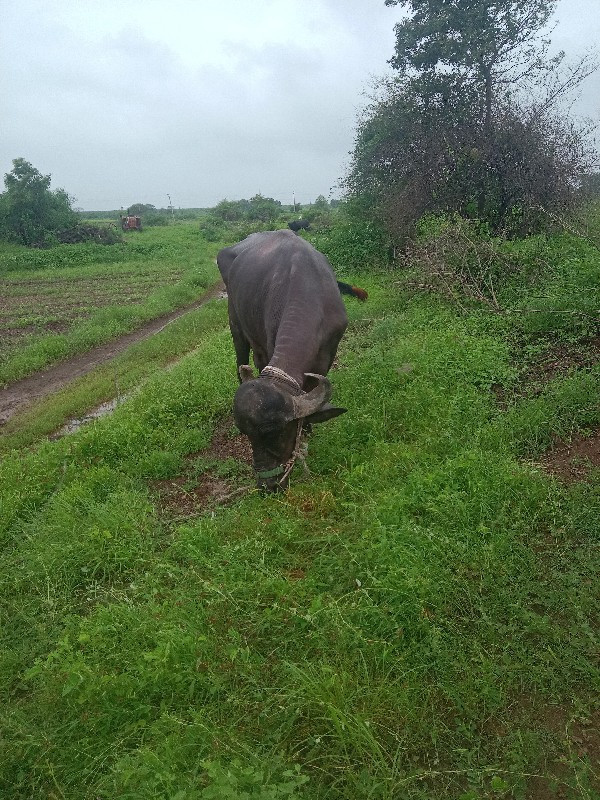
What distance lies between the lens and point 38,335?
453 inches

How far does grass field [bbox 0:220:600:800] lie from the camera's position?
2326 millimetres

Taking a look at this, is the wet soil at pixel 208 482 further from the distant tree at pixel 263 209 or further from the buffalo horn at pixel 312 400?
the distant tree at pixel 263 209

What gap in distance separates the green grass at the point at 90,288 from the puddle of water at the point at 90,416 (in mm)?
2495

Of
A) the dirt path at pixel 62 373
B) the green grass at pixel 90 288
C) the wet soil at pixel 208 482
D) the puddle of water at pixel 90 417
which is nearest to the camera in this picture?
the wet soil at pixel 208 482

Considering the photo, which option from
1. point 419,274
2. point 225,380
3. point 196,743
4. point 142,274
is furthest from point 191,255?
point 196,743

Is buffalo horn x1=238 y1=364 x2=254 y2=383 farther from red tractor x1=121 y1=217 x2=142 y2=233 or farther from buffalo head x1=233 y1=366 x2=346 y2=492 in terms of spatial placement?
red tractor x1=121 y1=217 x2=142 y2=233

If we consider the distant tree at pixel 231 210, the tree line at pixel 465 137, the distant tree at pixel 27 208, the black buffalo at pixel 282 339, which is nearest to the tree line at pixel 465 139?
the tree line at pixel 465 137

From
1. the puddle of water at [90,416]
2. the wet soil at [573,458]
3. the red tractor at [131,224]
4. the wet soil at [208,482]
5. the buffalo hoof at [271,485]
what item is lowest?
the puddle of water at [90,416]

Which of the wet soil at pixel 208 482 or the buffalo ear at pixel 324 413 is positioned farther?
the wet soil at pixel 208 482

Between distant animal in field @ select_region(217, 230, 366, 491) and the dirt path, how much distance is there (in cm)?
408

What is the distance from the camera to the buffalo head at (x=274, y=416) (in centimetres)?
382

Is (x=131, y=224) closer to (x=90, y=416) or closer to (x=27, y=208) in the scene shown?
(x=27, y=208)

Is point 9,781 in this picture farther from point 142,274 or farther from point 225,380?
point 142,274

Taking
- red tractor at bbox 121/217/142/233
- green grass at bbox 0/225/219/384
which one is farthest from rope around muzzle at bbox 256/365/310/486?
red tractor at bbox 121/217/142/233
